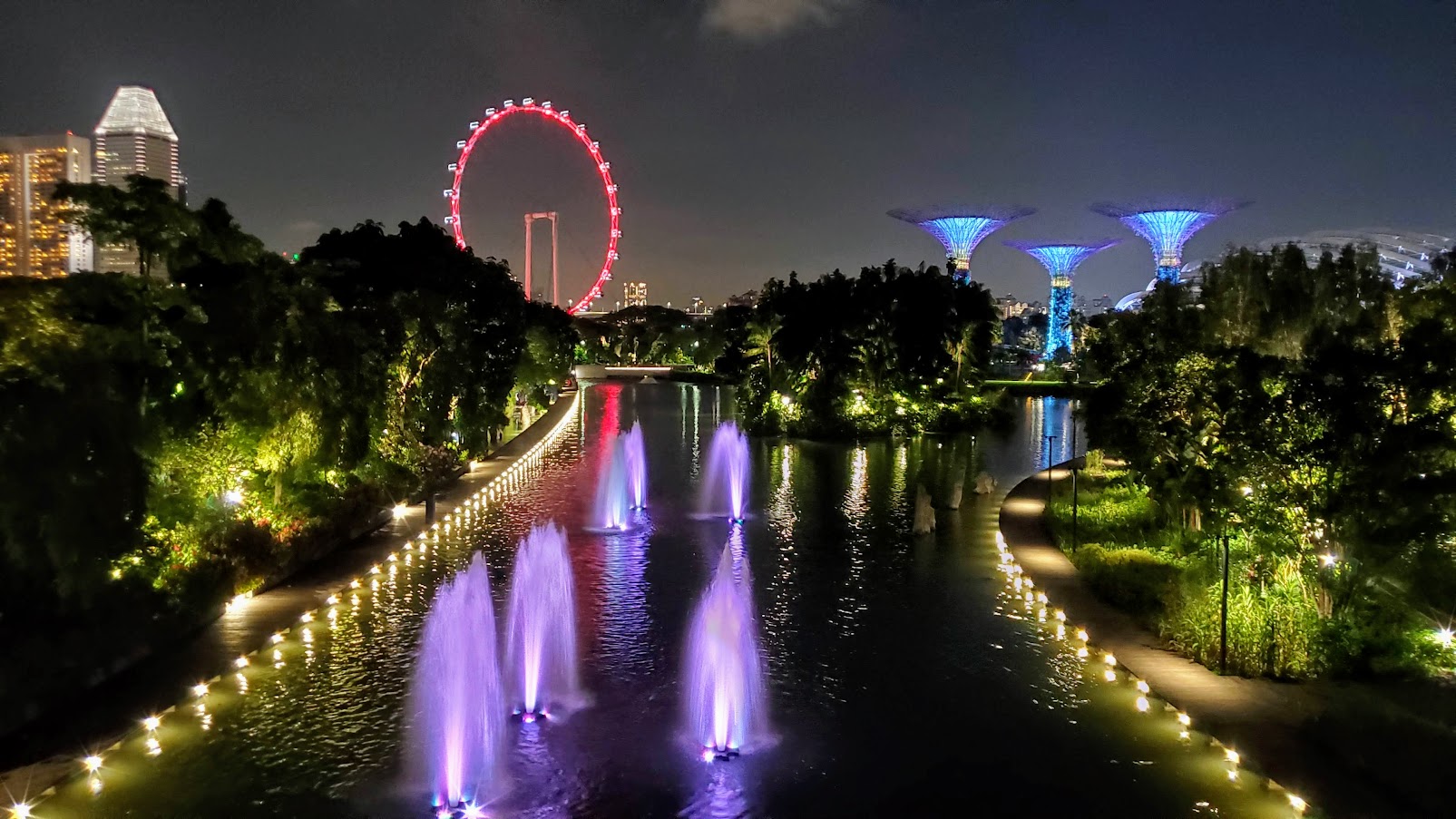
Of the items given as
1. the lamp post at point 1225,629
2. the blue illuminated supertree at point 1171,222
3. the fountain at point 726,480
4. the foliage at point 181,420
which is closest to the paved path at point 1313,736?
the lamp post at point 1225,629

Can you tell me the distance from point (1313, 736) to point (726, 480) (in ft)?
63.1

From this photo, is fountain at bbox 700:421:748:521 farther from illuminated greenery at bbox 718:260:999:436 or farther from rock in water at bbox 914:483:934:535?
illuminated greenery at bbox 718:260:999:436

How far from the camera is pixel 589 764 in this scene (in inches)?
396

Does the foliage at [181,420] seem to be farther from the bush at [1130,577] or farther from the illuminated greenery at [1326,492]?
the illuminated greenery at [1326,492]

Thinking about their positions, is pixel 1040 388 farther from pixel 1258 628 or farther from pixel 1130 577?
pixel 1258 628

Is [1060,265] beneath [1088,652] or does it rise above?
above

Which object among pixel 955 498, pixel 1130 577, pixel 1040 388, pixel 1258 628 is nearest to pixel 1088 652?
pixel 1258 628

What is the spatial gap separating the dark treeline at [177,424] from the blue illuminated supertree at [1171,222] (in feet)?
261

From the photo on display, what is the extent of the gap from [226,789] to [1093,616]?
11065 millimetres

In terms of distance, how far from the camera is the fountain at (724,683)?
10.7 meters

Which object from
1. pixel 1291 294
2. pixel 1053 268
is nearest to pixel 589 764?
pixel 1291 294

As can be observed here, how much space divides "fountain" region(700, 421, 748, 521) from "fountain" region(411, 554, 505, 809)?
8.93 meters

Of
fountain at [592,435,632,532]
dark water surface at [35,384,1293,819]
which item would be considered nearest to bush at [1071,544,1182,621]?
dark water surface at [35,384,1293,819]

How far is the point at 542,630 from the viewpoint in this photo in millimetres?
14078
